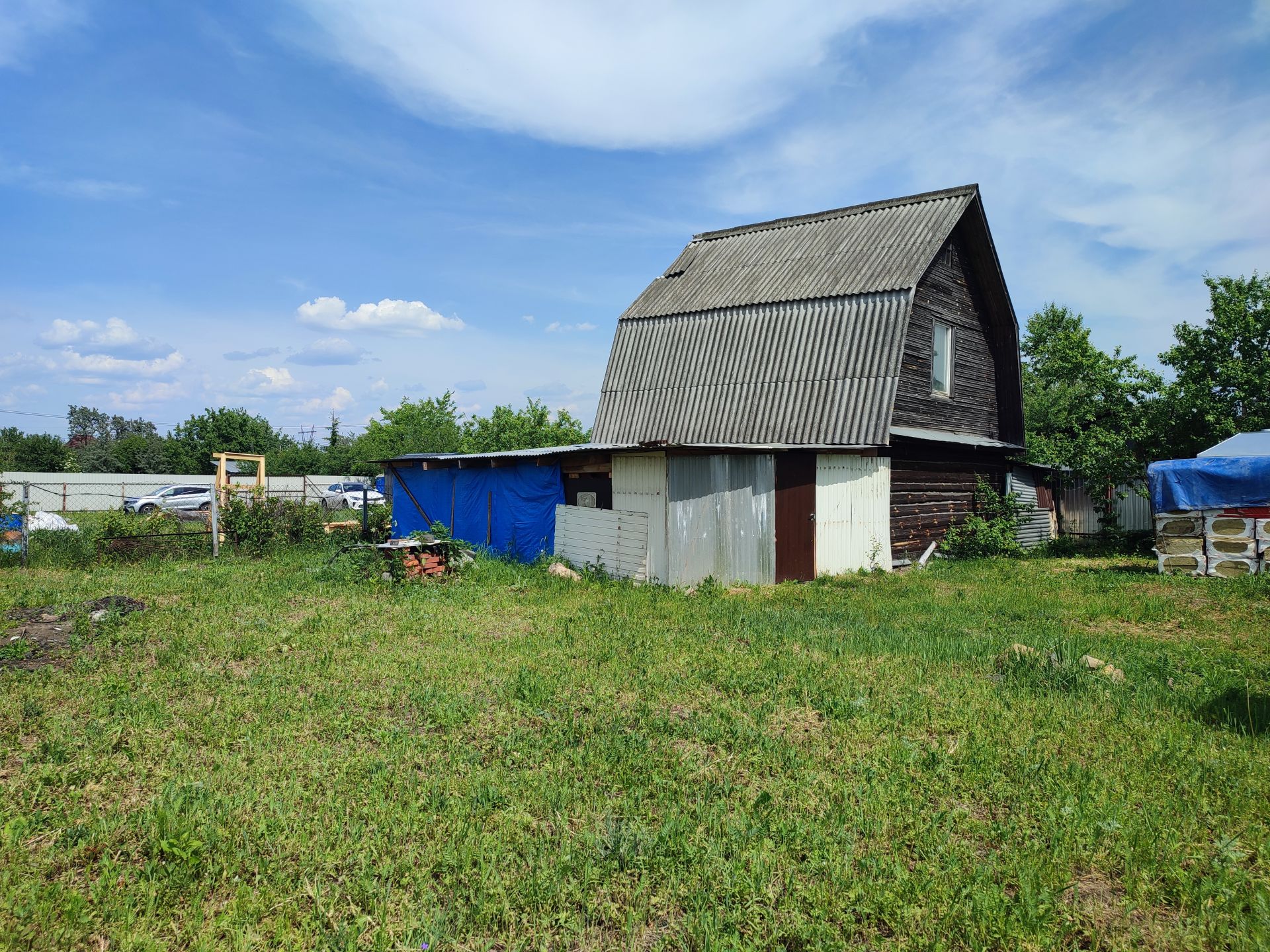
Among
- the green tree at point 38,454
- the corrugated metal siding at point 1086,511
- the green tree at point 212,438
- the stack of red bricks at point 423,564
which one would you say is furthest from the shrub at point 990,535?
the green tree at point 38,454

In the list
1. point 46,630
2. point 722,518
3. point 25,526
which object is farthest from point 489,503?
point 46,630

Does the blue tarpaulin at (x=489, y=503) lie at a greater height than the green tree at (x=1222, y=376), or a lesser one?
lesser

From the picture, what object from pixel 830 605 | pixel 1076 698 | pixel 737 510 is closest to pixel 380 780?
pixel 1076 698

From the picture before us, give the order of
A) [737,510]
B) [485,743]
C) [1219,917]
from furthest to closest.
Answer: [737,510], [485,743], [1219,917]

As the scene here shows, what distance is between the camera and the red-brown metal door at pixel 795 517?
45.9 feet

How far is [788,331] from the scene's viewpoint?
57.2 ft

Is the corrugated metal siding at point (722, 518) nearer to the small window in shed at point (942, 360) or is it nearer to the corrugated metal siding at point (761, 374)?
the corrugated metal siding at point (761, 374)

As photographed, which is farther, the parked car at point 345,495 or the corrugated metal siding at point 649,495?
the parked car at point 345,495

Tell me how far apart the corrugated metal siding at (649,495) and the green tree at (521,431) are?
852 inches

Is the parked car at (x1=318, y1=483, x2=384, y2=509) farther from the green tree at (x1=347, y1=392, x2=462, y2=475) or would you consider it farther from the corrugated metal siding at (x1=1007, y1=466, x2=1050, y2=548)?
the corrugated metal siding at (x1=1007, y1=466, x2=1050, y2=548)

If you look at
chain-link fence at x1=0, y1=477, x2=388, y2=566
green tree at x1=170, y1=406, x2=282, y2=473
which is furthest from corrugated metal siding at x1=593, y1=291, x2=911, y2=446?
green tree at x1=170, y1=406, x2=282, y2=473

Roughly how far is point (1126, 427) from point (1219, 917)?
19.1m

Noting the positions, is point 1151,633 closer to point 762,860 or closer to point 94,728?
point 762,860

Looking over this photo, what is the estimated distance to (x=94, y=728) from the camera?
5.59m
